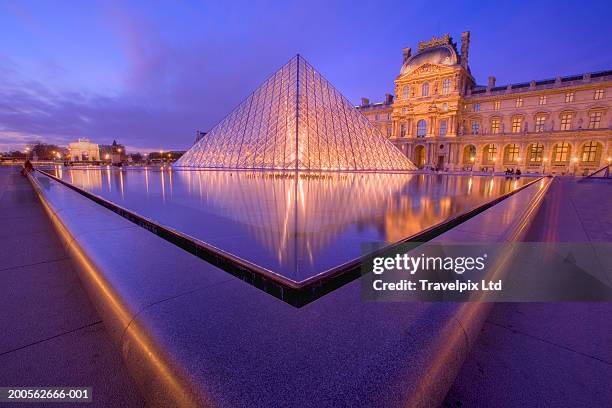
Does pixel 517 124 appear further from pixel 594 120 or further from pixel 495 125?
pixel 594 120

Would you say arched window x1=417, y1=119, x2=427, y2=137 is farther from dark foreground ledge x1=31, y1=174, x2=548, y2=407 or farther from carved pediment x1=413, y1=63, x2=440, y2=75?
dark foreground ledge x1=31, y1=174, x2=548, y2=407

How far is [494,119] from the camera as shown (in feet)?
115

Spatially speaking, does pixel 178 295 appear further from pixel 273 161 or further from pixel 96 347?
pixel 273 161

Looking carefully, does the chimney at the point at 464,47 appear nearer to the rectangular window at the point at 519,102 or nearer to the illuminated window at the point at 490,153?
the rectangular window at the point at 519,102

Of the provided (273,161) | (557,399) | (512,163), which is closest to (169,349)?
(557,399)

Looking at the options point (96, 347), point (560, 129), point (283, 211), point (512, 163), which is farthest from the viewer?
point (512, 163)

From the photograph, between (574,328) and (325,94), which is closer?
(574,328)

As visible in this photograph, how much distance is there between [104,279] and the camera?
59.1 inches

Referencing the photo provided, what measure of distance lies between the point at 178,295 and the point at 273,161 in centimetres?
1796

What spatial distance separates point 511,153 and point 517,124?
358 centimetres

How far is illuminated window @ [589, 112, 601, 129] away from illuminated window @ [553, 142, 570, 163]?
2837 mm

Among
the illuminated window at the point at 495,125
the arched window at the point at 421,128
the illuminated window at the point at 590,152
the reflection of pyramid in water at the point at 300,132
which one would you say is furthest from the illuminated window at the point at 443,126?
the reflection of pyramid in water at the point at 300,132

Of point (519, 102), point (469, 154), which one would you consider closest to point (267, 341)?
point (469, 154)

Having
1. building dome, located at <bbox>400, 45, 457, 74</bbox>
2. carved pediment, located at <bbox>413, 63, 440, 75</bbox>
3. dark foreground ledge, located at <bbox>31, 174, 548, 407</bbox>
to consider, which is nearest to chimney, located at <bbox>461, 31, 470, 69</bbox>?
building dome, located at <bbox>400, 45, 457, 74</bbox>
